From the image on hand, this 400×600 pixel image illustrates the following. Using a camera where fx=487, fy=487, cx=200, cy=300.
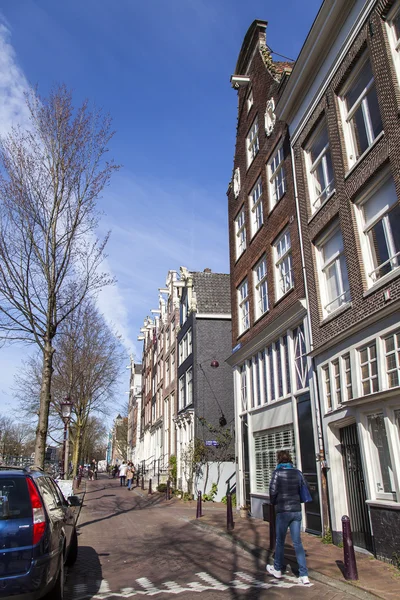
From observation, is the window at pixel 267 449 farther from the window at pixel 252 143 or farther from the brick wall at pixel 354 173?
the window at pixel 252 143

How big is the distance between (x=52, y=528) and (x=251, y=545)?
18.9ft

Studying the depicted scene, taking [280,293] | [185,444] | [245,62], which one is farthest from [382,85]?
[185,444]

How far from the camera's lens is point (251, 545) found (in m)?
9.64

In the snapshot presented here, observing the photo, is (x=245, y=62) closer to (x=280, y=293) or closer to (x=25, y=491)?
(x=280, y=293)

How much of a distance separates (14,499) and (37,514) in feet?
0.93

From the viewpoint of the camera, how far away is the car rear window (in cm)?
480

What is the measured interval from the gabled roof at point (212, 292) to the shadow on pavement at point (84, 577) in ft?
57.9

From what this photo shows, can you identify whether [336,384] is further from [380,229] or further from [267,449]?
[267,449]

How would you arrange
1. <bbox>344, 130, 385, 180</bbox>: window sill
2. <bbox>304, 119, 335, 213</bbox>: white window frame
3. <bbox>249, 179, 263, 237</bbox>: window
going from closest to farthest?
1. <bbox>344, 130, 385, 180</bbox>: window sill
2. <bbox>304, 119, 335, 213</bbox>: white window frame
3. <bbox>249, 179, 263, 237</bbox>: window

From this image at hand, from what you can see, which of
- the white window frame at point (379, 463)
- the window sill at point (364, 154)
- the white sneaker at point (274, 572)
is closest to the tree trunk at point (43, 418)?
the white sneaker at point (274, 572)

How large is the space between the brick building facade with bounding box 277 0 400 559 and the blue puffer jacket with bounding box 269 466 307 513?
1.90m

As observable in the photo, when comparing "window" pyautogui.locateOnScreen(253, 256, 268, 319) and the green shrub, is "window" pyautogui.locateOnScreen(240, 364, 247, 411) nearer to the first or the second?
"window" pyautogui.locateOnScreen(253, 256, 268, 319)

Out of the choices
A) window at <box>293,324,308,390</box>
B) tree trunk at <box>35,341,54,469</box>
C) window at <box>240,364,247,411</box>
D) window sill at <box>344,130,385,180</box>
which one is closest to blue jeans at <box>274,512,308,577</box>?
window at <box>293,324,308,390</box>

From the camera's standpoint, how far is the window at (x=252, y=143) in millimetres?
18094
